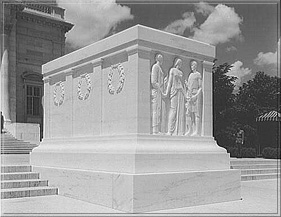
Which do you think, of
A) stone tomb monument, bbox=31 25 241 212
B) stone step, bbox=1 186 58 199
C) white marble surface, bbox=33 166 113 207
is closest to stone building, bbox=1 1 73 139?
white marble surface, bbox=33 166 113 207

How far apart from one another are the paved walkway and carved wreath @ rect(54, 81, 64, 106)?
3400 millimetres

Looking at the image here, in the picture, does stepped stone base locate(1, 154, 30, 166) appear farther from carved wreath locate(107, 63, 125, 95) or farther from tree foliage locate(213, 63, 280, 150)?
tree foliage locate(213, 63, 280, 150)

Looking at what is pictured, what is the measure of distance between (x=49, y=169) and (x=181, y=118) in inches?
170

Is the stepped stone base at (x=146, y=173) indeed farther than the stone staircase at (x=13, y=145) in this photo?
No

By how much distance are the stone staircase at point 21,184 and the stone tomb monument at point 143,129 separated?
38cm

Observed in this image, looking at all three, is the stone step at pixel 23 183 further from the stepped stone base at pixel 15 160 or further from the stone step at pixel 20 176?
the stepped stone base at pixel 15 160

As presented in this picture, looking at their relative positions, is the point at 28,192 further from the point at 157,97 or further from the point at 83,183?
the point at 157,97

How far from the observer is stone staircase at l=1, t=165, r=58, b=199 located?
433 inches

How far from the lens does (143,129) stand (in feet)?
32.4

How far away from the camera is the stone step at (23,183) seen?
1145 cm

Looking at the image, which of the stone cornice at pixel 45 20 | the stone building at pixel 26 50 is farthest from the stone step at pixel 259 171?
the stone cornice at pixel 45 20

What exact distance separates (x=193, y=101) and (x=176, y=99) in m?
0.67

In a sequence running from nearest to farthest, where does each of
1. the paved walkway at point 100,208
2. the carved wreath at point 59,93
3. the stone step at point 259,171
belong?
1. the paved walkway at point 100,208
2. the carved wreath at point 59,93
3. the stone step at point 259,171

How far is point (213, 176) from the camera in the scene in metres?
10.6
